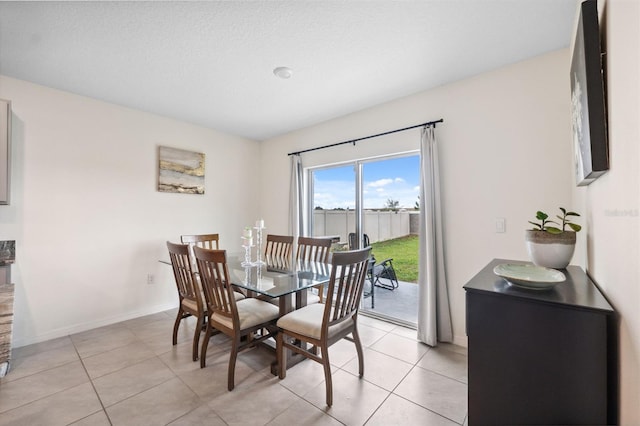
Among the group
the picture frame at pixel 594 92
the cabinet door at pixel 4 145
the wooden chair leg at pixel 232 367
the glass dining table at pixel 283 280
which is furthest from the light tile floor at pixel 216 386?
the picture frame at pixel 594 92

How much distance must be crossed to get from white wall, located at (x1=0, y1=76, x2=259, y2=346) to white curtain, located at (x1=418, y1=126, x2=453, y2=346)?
10.3 feet

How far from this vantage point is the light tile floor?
1.70 metres

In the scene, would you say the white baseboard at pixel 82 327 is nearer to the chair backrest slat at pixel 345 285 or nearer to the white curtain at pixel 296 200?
the white curtain at pixel 296 200

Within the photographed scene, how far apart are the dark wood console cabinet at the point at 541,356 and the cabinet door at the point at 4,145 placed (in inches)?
147

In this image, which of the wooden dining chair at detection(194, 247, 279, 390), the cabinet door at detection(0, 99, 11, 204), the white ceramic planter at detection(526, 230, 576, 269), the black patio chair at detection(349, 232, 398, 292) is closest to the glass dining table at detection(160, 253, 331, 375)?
the wooden dining chair at detection(194, 247, 279, 390)

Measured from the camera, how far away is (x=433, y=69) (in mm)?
2441

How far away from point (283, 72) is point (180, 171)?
2190mm

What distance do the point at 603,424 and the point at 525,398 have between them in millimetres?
217

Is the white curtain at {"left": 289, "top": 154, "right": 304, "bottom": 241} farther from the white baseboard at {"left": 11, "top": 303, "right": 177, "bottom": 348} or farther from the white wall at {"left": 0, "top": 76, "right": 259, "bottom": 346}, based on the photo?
the white baseboard at {"left": 11, "top": 303, "right": 177, "bottom": 348}

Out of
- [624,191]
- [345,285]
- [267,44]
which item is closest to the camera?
[624,191]

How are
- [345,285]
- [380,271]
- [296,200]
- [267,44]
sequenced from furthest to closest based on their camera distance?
[296,200] → [380,271] → [267,44] → [345,285]

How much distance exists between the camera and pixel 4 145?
7.75ft

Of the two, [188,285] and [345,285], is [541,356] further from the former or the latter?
[188,285]

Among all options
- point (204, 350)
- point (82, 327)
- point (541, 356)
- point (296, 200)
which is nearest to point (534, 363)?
point (541, 356)
